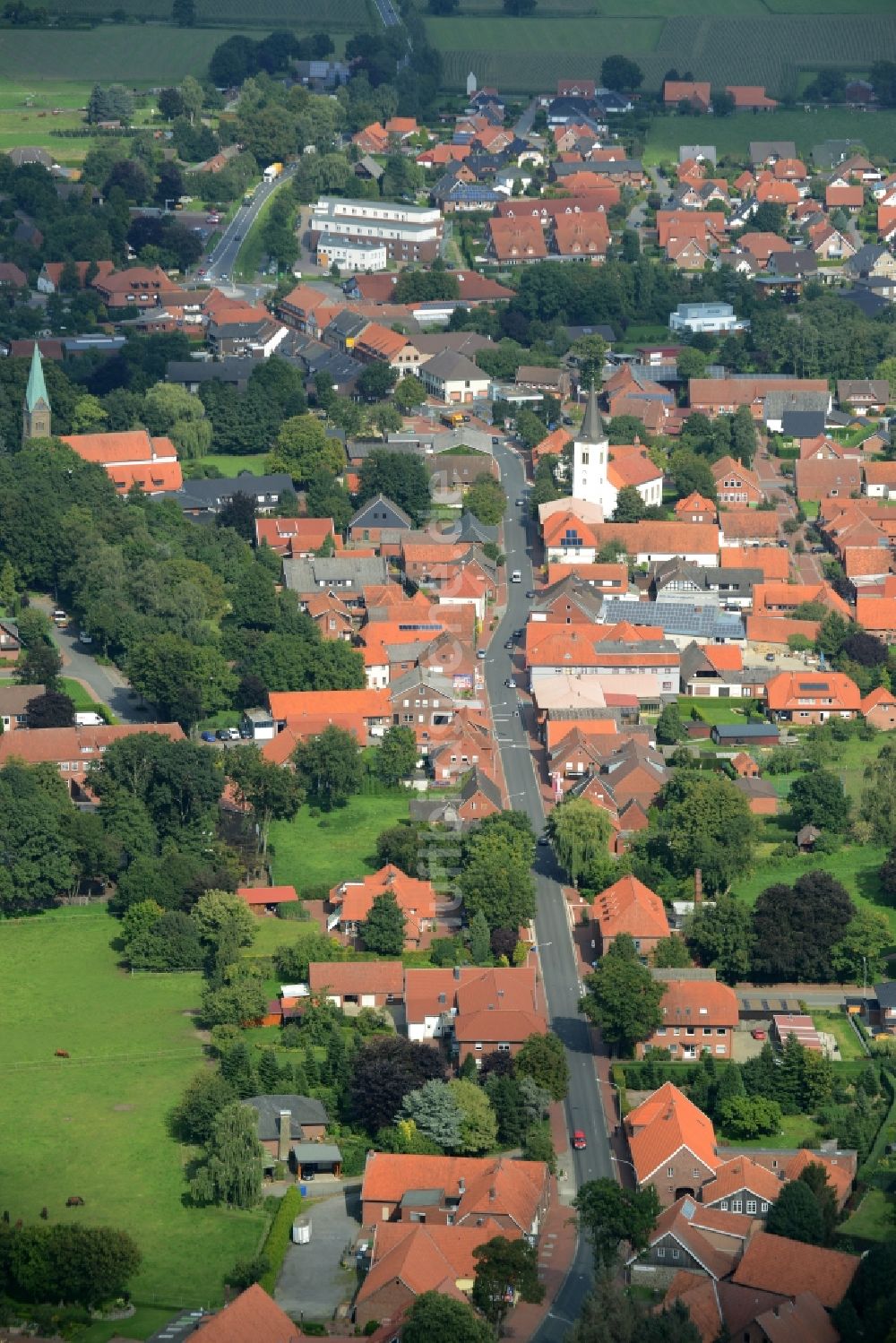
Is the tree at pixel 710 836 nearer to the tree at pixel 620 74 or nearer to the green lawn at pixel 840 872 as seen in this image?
the green lawn at pixel 840 872

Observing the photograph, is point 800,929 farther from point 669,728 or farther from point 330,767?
point 330,767

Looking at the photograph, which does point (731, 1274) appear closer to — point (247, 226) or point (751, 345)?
point (751, 345)

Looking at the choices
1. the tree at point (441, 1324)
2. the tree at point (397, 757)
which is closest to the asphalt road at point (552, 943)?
the tree at point (441, 1324)

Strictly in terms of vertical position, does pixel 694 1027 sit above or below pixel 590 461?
above

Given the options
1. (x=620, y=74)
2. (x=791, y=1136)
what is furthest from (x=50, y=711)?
(x=620, y=74)

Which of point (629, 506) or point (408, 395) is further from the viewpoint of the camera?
point (408, 395)

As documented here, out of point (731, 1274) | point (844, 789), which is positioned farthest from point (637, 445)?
point (731, 1274)

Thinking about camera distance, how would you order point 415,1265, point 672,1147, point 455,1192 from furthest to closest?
point 672,1147, point 455,1192, point 415,1265
